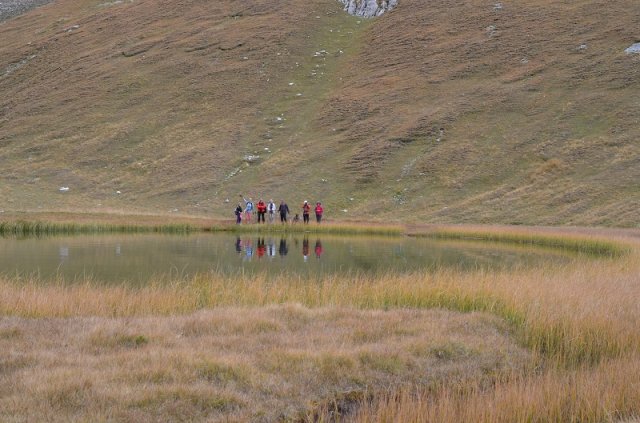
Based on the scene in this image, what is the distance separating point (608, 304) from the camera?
13062 millimetres

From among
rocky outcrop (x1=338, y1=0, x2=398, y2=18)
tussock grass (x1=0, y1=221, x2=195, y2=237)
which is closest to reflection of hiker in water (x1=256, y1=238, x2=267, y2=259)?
tussock grass (x1=0, y1=221, x2=195, y2=237)

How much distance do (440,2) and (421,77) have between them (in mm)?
25677

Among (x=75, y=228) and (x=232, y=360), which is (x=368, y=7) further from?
(x=232, y=360)

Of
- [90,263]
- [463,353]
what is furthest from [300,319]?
[90,263]

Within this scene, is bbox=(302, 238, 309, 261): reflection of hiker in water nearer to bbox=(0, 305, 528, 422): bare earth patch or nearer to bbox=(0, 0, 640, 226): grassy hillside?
bbox=(0, 305, 528, 422): bare earth patch

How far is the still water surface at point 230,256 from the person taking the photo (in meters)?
20.8

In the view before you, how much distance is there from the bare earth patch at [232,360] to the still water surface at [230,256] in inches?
267

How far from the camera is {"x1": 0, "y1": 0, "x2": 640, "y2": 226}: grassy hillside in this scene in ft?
173

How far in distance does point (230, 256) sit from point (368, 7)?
85.1 m

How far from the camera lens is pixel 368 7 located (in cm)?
10338

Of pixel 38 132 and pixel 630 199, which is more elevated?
pixel 38 132

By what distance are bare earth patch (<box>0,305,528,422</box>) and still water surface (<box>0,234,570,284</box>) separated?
678 cm

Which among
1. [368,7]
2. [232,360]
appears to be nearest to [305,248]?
[232,360]

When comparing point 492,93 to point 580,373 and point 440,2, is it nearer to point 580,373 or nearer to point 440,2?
point 440,2
